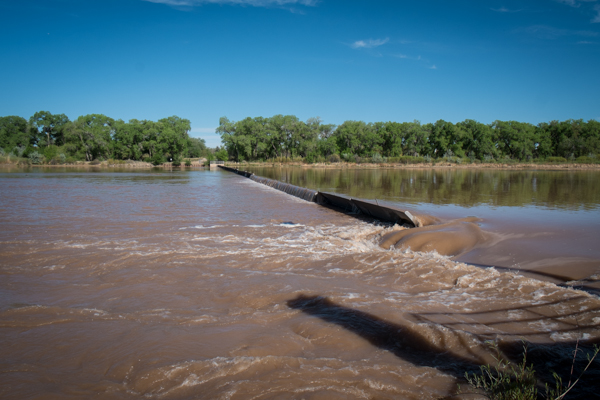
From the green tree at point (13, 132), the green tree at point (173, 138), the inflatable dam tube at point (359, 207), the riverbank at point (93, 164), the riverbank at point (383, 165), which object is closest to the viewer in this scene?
the inflatable dam tube at point (359, 207)

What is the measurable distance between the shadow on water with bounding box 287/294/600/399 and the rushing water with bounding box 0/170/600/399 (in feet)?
0.06

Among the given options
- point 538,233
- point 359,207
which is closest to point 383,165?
point 359,207

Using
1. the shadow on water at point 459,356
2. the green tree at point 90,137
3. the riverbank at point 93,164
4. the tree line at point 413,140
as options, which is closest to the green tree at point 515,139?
the tree line at point 413,140

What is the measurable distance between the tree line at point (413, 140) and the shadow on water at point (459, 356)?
67.4 meters

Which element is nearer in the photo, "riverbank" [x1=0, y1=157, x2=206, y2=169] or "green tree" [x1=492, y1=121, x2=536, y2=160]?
"riverbank" [x1=0, y1=157, x2=206, y2=169]

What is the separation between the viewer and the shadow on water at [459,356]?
8.90 feet

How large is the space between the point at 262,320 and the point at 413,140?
8424 centimetres

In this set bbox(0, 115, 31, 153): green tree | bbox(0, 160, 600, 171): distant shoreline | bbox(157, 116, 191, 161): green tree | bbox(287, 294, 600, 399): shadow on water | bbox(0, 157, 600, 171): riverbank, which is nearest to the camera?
bbox(287, 294, 600, 399): shadow on water

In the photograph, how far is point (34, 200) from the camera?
47.7 feet

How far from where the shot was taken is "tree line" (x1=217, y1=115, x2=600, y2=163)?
75.6 meters

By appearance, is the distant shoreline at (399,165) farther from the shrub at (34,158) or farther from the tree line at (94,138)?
the tree line at (94,138)

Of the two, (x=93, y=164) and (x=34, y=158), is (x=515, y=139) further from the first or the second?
(x=34, y=158)

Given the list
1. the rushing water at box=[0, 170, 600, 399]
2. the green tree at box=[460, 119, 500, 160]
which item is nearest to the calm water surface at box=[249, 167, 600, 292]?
the rushing water at box=[0, 170, 600, 399]

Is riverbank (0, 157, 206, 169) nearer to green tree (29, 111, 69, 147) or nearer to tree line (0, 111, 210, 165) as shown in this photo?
tree line (0, 111, 210, 165)
